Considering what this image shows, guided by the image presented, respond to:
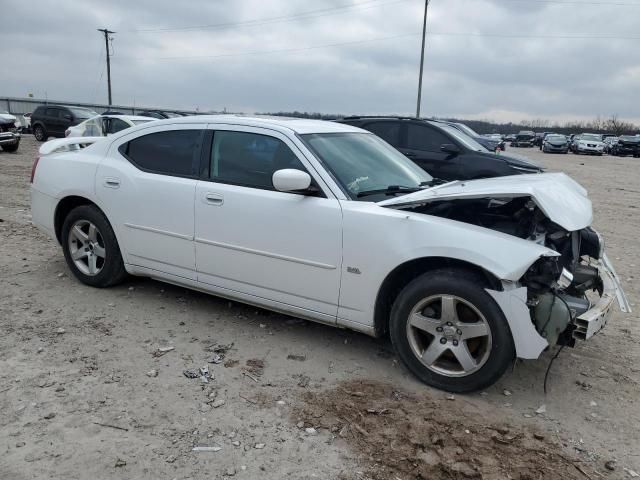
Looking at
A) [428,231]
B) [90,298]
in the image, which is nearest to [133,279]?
[90,298]

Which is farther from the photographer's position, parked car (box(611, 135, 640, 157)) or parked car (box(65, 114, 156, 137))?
parked car (box(611, 135, 640, 157))

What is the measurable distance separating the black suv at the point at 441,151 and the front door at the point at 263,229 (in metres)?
5.71

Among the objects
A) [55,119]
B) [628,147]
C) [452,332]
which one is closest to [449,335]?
[452,332]

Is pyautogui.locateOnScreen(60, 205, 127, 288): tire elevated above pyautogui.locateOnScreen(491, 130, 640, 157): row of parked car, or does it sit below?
below

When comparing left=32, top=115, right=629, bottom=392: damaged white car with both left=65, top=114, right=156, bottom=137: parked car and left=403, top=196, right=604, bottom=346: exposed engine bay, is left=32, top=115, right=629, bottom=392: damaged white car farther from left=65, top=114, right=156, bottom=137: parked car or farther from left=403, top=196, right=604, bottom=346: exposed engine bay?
left=65, top=114, right=156, bottom=137: parked car

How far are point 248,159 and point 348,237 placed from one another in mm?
1112

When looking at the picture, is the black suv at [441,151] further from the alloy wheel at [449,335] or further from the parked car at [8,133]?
the parked car at [8,133]

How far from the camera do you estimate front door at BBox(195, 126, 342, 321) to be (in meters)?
3.68

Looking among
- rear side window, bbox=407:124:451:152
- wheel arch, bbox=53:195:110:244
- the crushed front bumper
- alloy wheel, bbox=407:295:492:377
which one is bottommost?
alloy wheel, bbox=407:295:492:377

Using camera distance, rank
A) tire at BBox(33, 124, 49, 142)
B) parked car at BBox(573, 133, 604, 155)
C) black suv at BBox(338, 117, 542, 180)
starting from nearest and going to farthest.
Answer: black suv at BBox(338, 117, 542, 180)
tire at BBox(33, 124, 49, 142)
parked car at BBox(573, 133, 604, 155)

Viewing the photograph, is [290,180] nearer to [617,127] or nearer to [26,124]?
[26,124]

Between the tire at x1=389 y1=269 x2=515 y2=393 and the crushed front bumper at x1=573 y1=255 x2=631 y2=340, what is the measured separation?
0.43 m

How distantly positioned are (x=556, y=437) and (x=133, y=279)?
3.99 m

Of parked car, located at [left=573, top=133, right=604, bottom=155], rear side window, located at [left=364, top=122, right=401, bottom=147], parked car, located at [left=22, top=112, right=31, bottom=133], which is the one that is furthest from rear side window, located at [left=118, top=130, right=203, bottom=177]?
parked car, located at [left=573, top=133, right=604, bottom=155]
